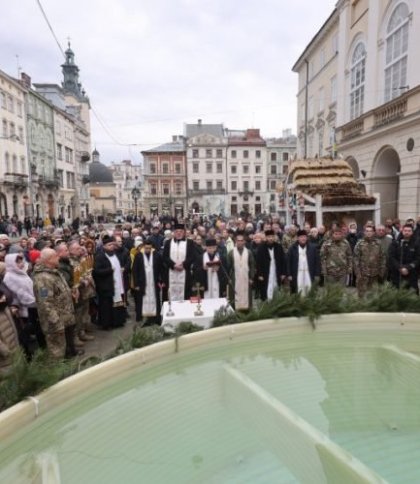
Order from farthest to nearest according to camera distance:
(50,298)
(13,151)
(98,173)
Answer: (98,173), (13,151), (50,298)

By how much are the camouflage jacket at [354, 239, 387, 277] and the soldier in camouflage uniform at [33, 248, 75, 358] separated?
5.47 meters

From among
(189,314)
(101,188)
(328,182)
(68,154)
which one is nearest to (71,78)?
(68,154)

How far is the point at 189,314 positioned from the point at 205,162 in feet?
233

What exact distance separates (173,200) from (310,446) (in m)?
73.5

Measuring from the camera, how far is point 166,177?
74.1m

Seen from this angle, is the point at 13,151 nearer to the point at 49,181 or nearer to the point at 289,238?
the point at 49,181

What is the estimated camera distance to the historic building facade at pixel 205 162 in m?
72.6

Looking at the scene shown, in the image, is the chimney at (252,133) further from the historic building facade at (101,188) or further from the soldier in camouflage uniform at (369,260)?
the soldier in camouflage uniform at (369,260)

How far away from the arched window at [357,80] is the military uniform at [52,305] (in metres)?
19.8

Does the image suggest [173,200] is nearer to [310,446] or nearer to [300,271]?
[300,271]

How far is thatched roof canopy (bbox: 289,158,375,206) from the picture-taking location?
1212 cm

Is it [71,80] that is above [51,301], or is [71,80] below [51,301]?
above

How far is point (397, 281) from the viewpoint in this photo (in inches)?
291

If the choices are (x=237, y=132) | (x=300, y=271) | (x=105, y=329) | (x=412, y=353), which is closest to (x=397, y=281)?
(x=300, y=271)
